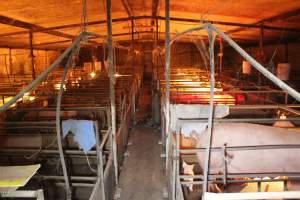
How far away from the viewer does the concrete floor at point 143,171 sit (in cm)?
479

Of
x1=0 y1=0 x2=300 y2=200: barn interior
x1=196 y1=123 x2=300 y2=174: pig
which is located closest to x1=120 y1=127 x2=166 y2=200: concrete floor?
x1=0 y1=0 x2=300 y2=200: barn interior

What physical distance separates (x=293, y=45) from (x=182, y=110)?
10058mm

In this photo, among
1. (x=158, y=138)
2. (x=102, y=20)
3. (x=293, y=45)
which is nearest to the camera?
(x=158, y=138)

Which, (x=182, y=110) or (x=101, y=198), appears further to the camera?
(x=182, y=110)

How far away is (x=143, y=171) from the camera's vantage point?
18.7 ft

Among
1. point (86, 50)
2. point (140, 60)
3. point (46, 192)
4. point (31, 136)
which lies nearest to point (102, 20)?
point (31, 136)

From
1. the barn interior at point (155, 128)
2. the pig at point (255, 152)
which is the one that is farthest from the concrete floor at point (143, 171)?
the pig at point (255, 152)

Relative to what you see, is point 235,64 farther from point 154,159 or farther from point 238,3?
point 154,159

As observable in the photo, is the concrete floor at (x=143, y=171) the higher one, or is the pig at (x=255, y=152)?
the pig at (x=255, y=152)

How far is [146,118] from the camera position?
394 inches

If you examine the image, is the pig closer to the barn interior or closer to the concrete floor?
the barn interior

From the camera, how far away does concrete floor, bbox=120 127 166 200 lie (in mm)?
4785

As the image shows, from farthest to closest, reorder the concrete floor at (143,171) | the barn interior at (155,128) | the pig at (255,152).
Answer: the concrete floor at (143,171) → the pig at (255,152) → the barn interior at (155,128)

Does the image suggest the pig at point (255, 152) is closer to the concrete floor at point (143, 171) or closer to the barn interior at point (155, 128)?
the barn interior at point (155, 128)
